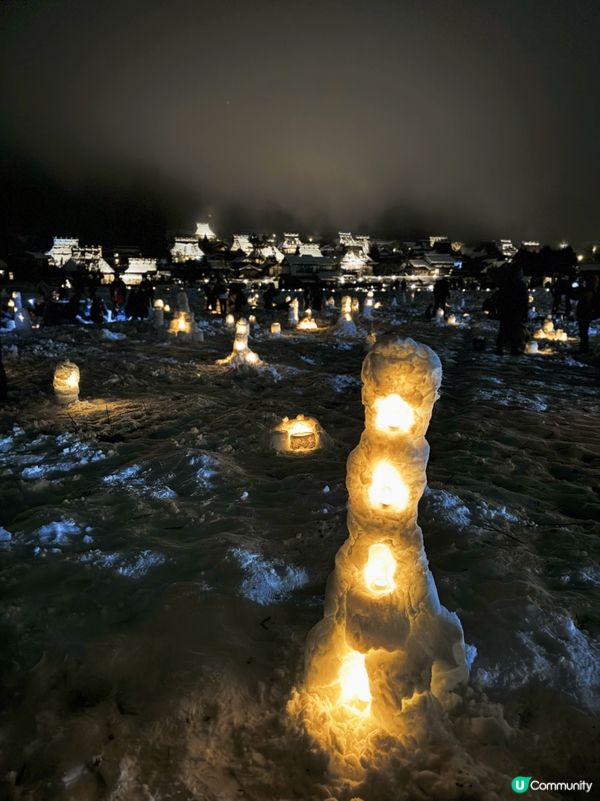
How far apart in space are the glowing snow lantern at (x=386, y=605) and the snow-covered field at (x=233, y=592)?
0.20 metres

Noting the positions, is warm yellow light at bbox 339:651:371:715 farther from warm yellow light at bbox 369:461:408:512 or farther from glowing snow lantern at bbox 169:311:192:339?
glowing snow lantern at bbox 169:311:192:339

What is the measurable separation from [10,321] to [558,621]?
19949 millimetres

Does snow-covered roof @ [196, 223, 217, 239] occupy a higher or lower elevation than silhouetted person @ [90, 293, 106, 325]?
higher

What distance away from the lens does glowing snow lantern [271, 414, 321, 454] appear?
21.6 feet

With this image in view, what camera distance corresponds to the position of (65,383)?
8648mm

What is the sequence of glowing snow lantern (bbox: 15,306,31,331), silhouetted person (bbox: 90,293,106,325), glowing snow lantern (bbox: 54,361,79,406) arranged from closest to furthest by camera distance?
glowing snow lantern (bbox: 54,361,79,406) → glowing snow lantern (bbox: 15,306,31,331) → silhouetted person (bbox: 90,293,106,325)

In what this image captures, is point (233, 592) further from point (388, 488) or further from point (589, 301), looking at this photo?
point (589, 301)

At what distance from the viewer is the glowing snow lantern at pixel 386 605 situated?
7.58 ft

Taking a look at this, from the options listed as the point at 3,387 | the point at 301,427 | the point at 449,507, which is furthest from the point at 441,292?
the point at 449,507

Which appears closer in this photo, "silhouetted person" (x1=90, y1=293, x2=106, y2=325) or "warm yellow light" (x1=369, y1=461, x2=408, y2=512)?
"warm yellow light" (x1=369, y1=461, x2=408, y2=512)

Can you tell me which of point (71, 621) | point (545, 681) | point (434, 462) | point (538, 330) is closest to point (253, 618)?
point (71, 621)

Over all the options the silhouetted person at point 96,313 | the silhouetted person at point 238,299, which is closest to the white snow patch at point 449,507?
the silhouetted person at point 238,299

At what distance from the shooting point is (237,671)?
111 inches

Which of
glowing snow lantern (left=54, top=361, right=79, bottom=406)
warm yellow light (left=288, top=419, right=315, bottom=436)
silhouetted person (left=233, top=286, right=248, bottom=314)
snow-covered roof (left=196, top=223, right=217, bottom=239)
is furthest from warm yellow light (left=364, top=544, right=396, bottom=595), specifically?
snow-covered roof (left=196, top=223, right=217, bottom=239)
